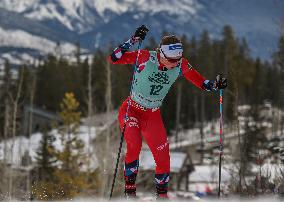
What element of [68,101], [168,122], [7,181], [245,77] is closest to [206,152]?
[168,122]

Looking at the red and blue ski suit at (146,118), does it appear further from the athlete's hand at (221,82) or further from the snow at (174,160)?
the snow at (174,160)

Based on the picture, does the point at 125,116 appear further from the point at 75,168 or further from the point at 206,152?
the point at 206,152

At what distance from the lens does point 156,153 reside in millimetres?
7754

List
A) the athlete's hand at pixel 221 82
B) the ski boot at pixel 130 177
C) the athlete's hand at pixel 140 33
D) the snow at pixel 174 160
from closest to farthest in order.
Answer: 1. the athlete's hand at pixel 140 33
2. the ski boot at pixel 130 177
3. the athlete's hand at pixel 221 82
4. the snow at pixel 174 160

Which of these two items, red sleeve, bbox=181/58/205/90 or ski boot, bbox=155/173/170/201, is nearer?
ski boot, bbox=155/173/170/201

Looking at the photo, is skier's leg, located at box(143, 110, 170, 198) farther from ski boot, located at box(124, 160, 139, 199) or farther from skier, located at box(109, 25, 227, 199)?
ski boot, located at box(124, 160, 139, 199)

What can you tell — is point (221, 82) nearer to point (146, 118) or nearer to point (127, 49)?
point (146, 118)

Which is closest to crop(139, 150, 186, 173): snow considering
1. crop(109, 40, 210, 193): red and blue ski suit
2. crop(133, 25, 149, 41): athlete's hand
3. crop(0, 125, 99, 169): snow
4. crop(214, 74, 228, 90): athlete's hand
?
crop(0, 125, 99, 169): snow

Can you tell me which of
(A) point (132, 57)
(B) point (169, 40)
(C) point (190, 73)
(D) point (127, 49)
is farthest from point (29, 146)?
(B) point (169, 40)

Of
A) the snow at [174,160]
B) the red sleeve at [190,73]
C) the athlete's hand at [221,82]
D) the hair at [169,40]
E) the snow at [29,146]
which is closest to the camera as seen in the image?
the hair at [169,40]

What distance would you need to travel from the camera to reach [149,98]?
789cm

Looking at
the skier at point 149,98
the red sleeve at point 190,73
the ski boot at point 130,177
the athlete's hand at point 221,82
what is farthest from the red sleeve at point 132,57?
the ski boot at point 130,177

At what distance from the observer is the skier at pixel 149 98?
7.69m

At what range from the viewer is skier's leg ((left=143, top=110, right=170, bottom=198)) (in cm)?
774
